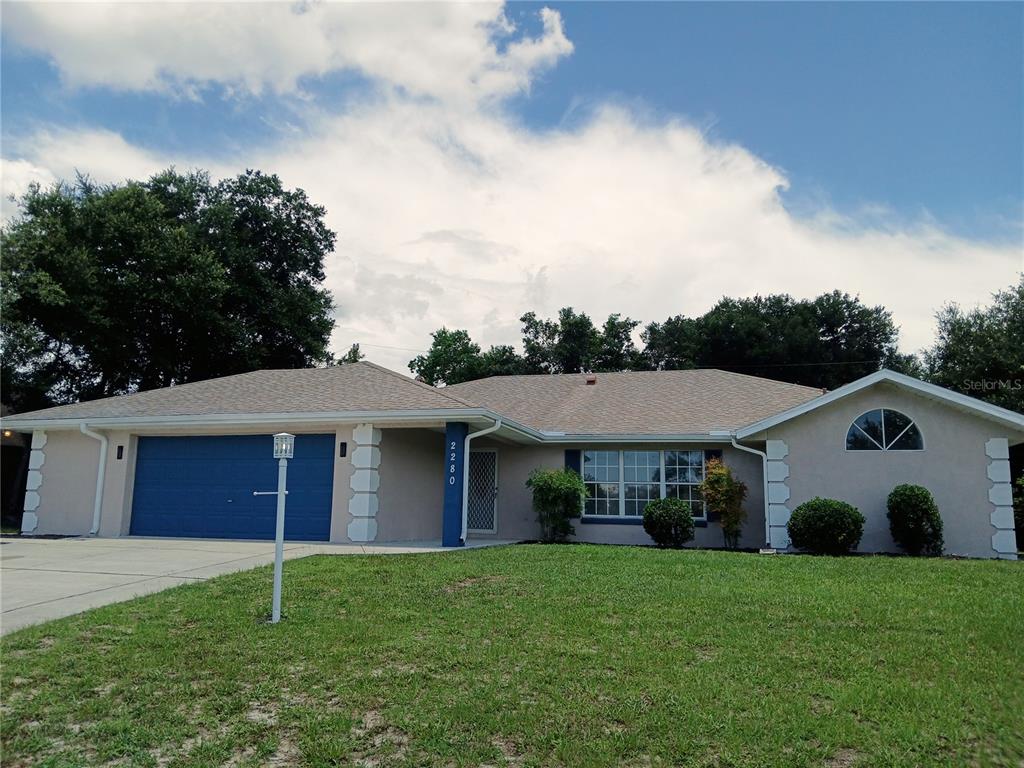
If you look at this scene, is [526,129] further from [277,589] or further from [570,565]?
[277,589]

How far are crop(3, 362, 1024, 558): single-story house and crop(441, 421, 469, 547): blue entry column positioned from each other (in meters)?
0.03

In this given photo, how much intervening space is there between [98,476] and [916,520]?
1665 centimetres

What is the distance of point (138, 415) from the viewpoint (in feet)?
49.2

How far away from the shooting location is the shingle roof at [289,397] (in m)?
13.8

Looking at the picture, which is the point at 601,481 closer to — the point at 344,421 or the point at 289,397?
the point at 344,421

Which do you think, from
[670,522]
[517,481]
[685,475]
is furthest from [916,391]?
[517,481]

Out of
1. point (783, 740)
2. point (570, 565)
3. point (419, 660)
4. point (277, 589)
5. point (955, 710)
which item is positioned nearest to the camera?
point (783, 740)

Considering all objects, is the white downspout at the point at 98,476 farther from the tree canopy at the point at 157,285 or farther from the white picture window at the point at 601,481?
the white picture window at the point at 601,481

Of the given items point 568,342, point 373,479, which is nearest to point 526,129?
point 373,479

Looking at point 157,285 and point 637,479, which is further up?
point 157,285

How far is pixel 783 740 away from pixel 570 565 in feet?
19.7

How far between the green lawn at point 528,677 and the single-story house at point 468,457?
540 centimetres

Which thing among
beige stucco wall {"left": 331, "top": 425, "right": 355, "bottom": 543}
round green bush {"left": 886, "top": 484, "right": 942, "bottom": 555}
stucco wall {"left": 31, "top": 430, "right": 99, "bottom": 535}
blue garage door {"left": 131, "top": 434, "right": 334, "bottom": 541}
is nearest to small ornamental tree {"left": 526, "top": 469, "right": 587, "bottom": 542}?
beige stucco wall {"left": 331, "top": 425, "right": 355, "bottom": 543}

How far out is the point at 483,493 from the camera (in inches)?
682
